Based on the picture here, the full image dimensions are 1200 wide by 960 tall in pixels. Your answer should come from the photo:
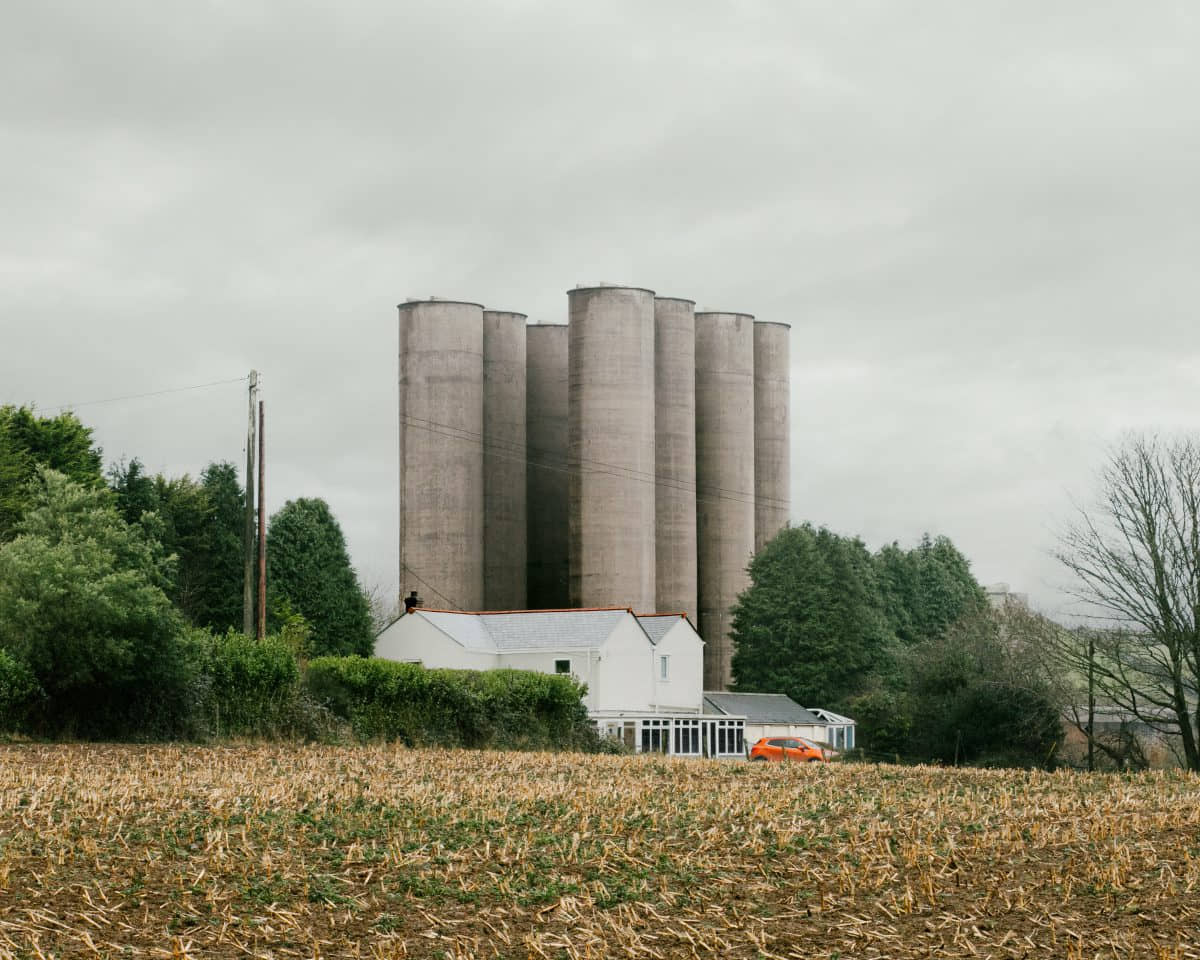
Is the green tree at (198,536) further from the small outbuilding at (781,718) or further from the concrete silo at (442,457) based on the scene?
the small outbuilding at (781,718)

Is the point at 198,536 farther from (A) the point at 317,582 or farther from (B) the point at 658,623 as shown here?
(B) the point at 658,623

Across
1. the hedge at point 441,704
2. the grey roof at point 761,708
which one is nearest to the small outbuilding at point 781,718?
the grey roof at point 761,708

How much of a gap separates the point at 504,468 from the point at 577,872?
6582 cm

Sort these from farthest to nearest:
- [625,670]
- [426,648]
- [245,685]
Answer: [625,670]
[426,648]
[245,685]

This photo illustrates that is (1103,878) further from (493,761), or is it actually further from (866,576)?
(866,576)

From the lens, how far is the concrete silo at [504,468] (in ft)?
265

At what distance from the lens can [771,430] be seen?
9075 centimetres

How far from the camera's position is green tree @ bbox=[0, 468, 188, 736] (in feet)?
125

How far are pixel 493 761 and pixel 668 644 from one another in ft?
111

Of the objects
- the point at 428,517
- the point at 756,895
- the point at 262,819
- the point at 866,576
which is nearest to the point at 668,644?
the point at 428,517

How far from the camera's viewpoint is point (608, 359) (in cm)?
7812

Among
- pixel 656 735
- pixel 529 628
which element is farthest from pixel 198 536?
pixel 656 735

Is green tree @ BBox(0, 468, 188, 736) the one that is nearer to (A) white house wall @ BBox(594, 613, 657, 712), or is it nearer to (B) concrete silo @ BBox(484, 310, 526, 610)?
(A) white house wall @ BBox(594, 613, 657, 712)

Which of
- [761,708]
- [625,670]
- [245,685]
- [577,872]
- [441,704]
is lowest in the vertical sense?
[761,708]
